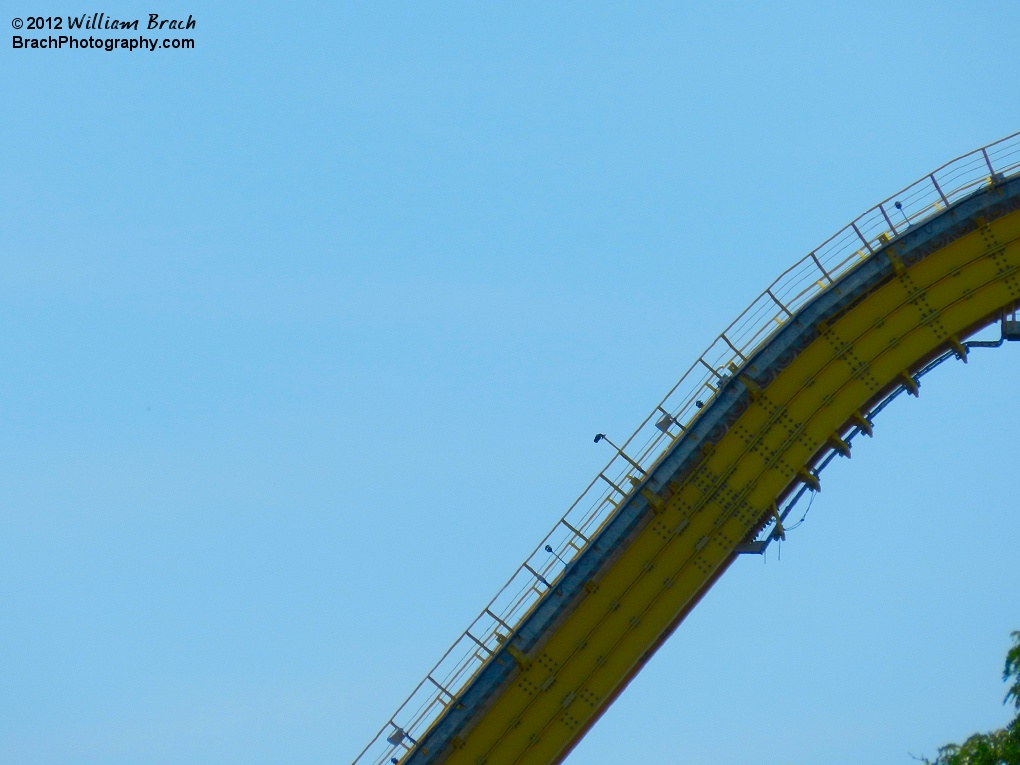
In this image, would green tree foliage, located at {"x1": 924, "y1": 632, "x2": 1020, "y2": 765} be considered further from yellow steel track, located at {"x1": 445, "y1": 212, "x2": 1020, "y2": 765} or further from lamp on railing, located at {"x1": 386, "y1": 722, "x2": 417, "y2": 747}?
lamp on railing, located at {"x1": 386, "y1": 722, "x2": 417, "y2": 747}

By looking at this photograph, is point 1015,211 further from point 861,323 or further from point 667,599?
point 667,599

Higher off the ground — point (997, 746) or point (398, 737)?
point (997, 746)

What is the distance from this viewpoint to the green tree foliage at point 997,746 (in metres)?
19.6

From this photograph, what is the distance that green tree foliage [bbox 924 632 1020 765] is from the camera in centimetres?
1961

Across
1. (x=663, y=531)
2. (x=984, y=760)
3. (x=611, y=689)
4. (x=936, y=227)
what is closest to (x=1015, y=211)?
(x=936, y=227)

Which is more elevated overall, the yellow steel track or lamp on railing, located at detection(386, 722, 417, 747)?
the yellow steel track

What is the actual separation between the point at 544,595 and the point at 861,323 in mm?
8285

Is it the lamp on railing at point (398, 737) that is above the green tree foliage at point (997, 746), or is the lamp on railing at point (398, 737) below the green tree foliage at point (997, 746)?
below

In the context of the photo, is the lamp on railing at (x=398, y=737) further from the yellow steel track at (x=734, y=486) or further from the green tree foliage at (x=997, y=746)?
the green tree foliage at (x=997, y=746)

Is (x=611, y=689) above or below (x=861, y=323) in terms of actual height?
below

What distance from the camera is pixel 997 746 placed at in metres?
21.2

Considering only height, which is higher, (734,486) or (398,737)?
(734,486)

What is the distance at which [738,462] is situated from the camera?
67.7 ft

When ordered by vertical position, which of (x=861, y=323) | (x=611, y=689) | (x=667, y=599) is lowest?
(x=611, y=689)
